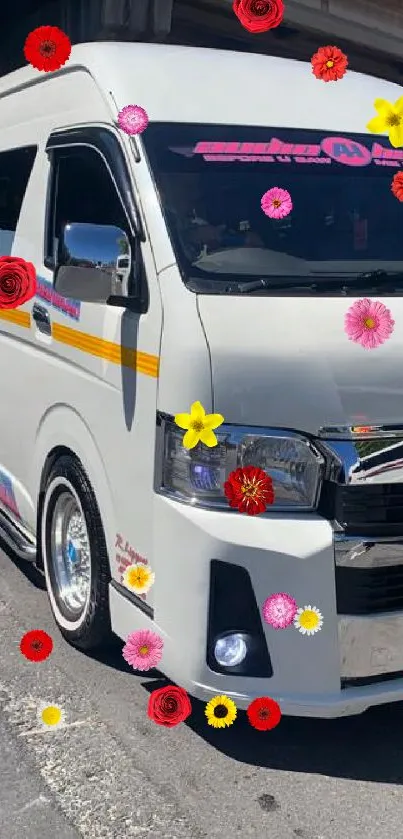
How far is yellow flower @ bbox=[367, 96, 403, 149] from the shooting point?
409 cm

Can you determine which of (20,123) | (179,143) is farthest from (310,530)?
(20,123)

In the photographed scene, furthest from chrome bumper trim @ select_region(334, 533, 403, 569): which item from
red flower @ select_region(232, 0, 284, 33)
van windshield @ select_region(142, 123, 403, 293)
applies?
red flower @ select_region(232, 0, 284, 33)

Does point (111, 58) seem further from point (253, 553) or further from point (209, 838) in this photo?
point (209, 838)

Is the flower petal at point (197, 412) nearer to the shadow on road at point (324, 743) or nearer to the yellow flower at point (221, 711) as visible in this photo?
the yellow flower at point (221, 711)

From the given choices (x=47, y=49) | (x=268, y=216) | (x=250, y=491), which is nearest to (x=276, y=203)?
(x=268, y=216)

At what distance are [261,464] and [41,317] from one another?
5.27 ft

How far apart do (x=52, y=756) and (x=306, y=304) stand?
5.73 feet

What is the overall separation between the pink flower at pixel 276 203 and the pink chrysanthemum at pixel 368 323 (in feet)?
1.95

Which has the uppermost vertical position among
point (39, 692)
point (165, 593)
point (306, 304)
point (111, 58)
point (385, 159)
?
point (111, 58)

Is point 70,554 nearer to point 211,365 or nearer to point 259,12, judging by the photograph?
point 211,365

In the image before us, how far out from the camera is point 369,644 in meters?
3.02

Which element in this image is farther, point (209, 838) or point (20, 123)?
point (20, 123)

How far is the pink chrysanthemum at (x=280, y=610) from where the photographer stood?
2973 mm

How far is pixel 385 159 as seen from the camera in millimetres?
4031
